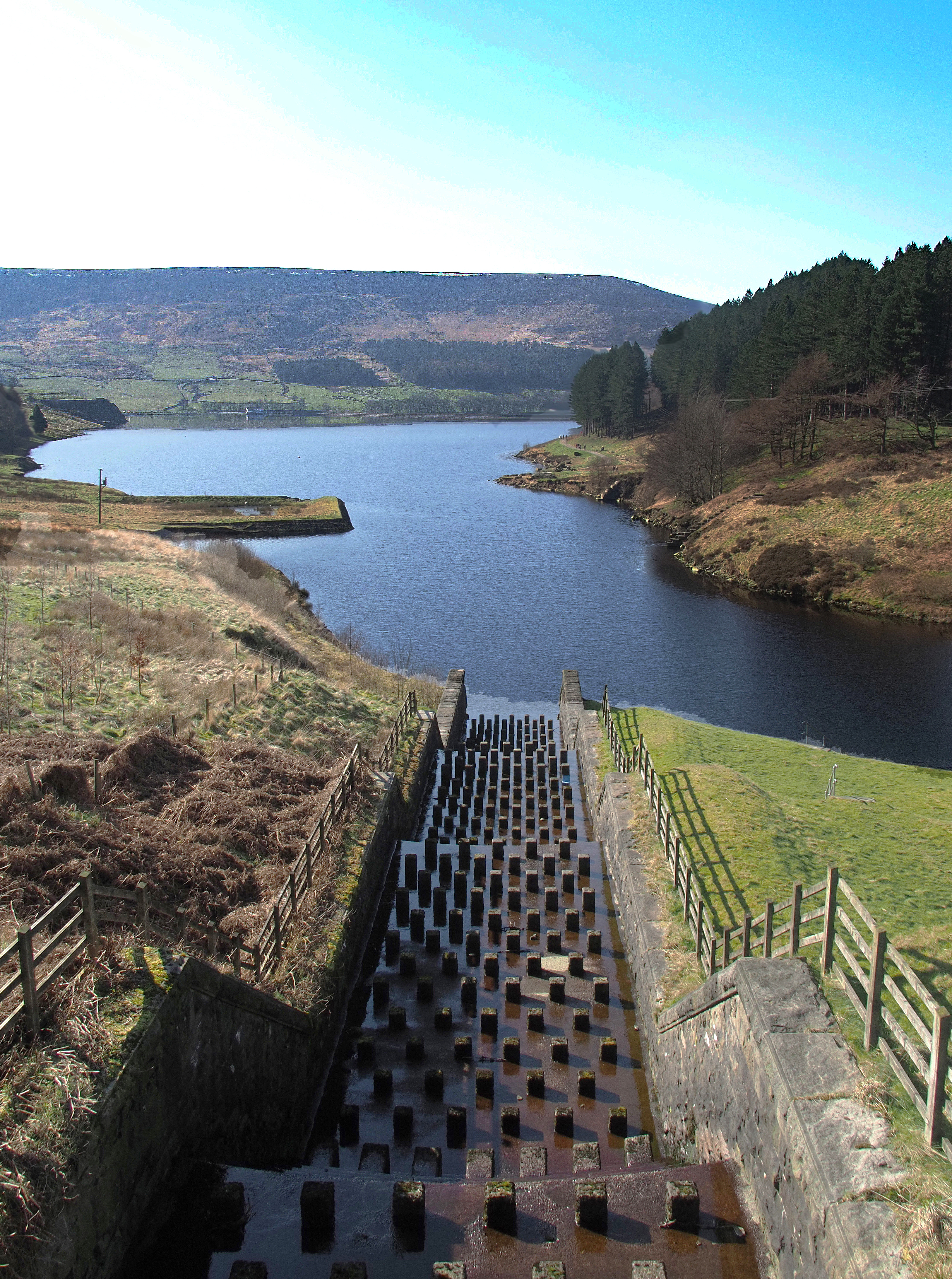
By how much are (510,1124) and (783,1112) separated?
4.31 meters

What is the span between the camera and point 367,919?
1709 cm

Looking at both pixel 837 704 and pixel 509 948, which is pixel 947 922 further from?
pixel 837 704

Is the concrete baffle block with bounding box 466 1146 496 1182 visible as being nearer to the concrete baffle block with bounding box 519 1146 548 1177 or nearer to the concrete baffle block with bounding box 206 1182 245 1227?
the concrete baffle block with bounding box 519 1146 548 1177

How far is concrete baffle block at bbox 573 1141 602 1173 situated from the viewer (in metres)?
9.99

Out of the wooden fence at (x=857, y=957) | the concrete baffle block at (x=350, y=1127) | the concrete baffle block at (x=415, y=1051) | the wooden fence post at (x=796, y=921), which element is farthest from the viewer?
the concrete baffle block at (x=415, y=1051)

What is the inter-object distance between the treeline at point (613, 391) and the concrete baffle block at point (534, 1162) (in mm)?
119889

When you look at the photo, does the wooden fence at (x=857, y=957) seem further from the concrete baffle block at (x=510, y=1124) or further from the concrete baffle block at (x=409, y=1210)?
the concrete baffle block at (x=409, y=1210)

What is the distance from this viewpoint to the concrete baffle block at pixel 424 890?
59.9 feet

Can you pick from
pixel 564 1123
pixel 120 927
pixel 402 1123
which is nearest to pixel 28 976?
pixel 120 927

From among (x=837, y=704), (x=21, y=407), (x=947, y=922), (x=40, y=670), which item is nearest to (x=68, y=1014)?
(x=947, y=922)

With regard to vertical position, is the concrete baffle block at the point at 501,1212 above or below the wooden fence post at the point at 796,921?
below

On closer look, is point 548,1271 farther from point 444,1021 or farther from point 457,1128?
point 444,1021

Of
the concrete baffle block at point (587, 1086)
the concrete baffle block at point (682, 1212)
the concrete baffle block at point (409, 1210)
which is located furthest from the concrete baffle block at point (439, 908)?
the concrete baffle block at point (682, 1212)

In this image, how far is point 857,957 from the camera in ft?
37.3
